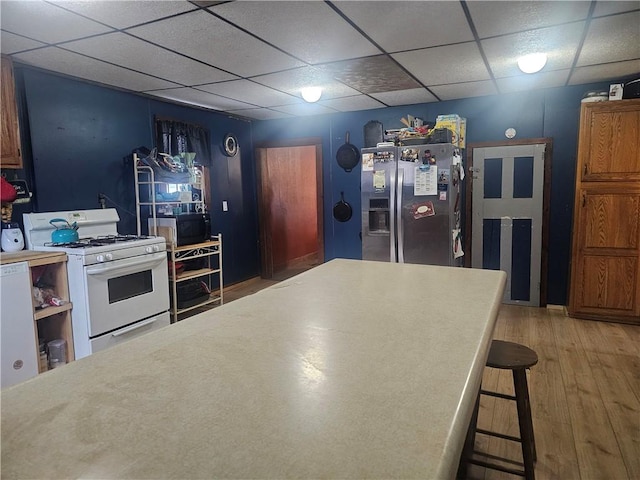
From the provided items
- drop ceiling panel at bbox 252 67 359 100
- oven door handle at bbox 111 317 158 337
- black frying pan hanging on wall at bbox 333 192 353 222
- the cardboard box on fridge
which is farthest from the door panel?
oven door handle at bbox 111 317 158 337

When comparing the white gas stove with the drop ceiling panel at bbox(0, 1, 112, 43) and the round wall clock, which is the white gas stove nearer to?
the drop ceiling panel at bbox(0, 1, 112, 43)

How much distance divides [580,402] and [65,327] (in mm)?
3470

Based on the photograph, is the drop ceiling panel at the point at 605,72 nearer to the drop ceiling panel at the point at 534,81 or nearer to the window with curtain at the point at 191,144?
the drop ceiling panel at the point at 534,81

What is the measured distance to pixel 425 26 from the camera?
2449 millimetres

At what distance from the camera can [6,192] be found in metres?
2.80

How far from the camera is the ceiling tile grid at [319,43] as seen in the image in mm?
2184

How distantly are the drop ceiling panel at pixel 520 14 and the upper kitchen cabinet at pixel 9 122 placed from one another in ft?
10.1

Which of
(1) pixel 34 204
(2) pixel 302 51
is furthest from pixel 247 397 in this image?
(1) pixel 34 204

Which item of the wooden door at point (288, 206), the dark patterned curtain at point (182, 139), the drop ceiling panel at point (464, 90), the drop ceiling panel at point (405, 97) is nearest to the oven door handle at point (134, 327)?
the dark patterned curtain at point (182, 139)

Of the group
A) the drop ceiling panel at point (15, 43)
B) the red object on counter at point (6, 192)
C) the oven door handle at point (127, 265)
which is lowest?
the oven door handle at point (127, 265)

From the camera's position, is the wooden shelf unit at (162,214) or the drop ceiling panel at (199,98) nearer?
the wooden shelf unit at (162,214)

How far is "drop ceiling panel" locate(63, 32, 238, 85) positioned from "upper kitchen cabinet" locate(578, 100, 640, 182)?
10.5 ft

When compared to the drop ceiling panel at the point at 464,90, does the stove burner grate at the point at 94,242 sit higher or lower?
lower

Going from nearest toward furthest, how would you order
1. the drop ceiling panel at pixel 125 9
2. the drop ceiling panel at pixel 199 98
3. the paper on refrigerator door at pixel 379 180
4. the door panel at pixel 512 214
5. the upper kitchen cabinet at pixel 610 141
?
the drop ceiling panel at pixel 125 9, the upper kitchen cabinet at pixel 610 141, the drop ceiling panel at pixel 199 98, the paper on refrigerator door at pixel 379 180, the door panel at pixel 512 214
